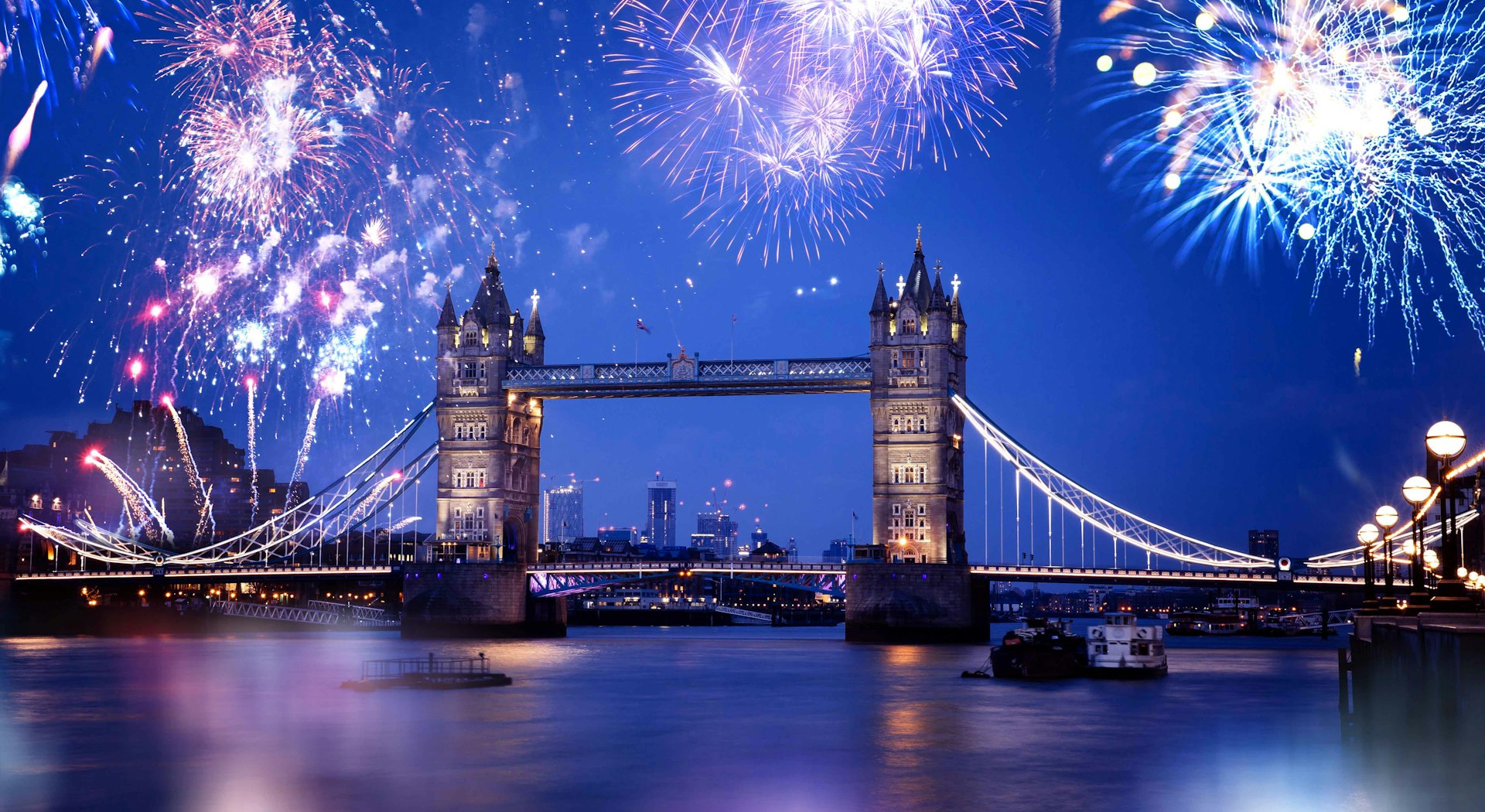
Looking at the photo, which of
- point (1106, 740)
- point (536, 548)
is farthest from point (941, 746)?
point (536, 548)

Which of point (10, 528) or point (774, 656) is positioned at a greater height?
point (10, 528)

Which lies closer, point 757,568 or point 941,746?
point 941,746

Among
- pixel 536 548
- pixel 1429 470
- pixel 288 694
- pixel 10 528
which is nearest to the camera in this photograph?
pixel 1429 470

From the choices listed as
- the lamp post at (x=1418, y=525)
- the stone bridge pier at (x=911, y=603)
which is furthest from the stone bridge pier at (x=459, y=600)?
the lamp post at (x=1418, y=525)

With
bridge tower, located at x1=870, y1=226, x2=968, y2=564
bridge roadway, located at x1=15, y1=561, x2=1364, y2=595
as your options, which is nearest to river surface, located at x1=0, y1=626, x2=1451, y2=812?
bridge roadway, located at x1=15, y1=561, x2=1364, y2=595

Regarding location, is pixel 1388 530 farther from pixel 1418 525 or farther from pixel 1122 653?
pixel 1122 653

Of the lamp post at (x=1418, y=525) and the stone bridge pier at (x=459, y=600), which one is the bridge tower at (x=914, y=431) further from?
the lamp post at (x=1418, y=525)

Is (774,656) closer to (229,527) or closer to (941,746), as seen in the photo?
(941,746)
